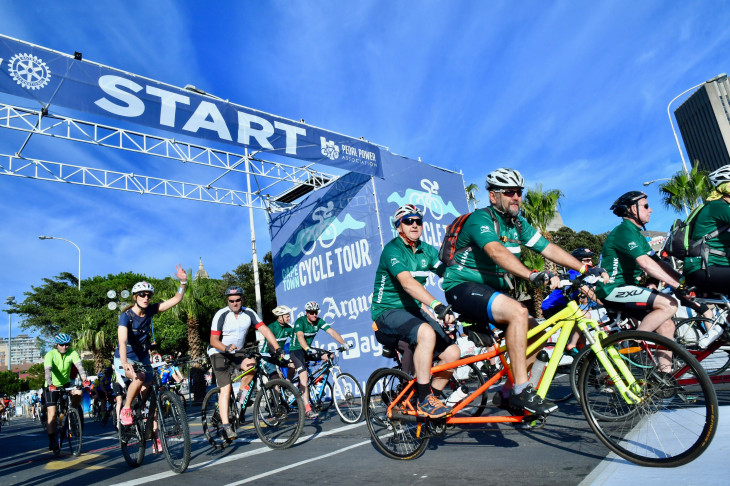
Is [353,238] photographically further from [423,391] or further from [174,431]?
[423,391]

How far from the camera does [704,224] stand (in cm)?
449

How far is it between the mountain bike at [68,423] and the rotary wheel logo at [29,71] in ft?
20.1

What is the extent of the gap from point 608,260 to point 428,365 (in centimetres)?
261

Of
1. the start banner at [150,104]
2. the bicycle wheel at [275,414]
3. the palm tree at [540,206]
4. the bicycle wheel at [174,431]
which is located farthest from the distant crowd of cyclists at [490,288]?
the palm tree at [540,206]

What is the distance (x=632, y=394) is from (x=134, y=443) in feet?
16.3

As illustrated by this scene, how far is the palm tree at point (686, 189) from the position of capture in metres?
25.7

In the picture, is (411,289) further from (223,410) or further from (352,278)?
(352,278)

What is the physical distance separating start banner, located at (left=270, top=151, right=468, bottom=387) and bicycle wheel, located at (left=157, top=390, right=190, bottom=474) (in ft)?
33.3

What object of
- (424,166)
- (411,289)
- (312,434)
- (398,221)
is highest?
(424,166)

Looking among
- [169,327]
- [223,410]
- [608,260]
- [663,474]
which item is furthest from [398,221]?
[169,327]

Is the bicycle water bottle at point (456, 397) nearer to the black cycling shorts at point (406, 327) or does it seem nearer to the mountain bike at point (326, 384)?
the black cycling shorts at point (406, 327)

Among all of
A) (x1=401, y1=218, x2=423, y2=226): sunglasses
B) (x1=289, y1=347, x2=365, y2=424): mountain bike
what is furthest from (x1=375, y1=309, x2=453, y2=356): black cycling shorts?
(x1=289, y1=347, x2=365, y2=424): mountain bike

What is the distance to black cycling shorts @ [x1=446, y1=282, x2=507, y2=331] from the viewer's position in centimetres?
340

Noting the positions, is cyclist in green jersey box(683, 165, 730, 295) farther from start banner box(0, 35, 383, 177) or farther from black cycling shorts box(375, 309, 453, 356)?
start banner box(0, 35, 383, 177)
